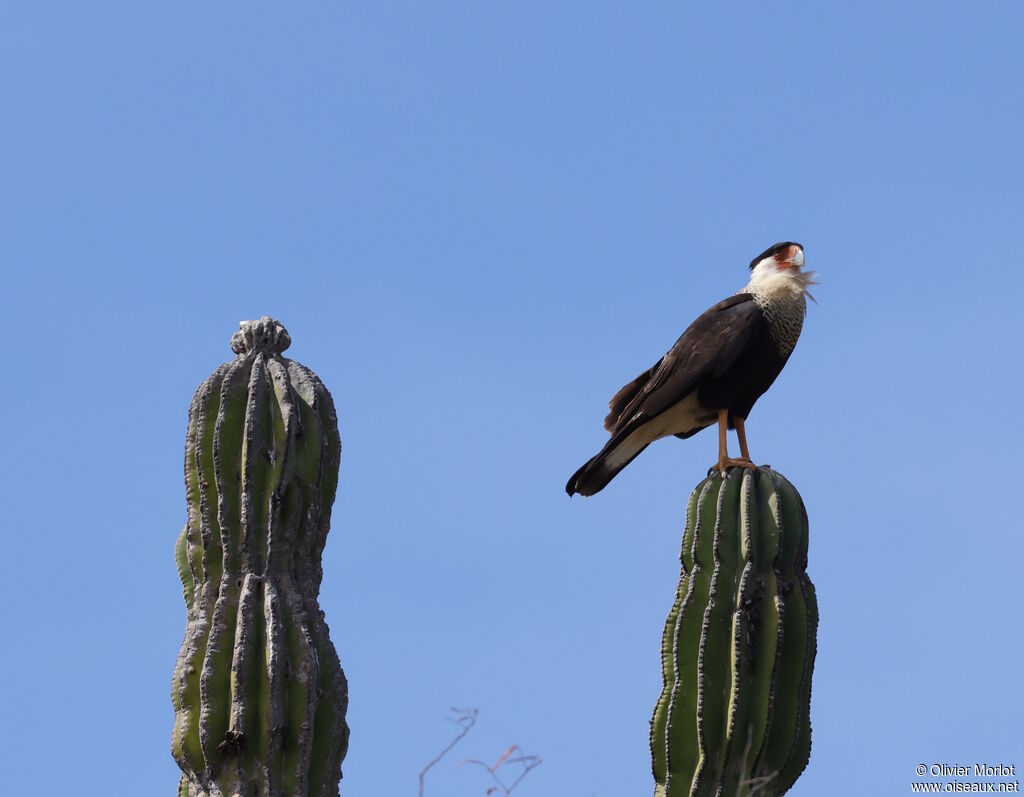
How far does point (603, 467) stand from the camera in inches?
337

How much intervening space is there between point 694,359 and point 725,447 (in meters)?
0.55

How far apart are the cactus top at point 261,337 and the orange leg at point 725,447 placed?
2059 mm

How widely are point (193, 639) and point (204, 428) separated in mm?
795

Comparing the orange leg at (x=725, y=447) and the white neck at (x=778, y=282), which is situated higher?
the white neck at (x=778, y=282)

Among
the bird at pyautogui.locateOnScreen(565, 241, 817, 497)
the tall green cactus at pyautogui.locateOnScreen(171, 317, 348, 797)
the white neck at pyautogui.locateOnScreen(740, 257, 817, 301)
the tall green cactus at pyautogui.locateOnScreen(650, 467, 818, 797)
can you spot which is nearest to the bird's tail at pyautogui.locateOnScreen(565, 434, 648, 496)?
the bird at pyautogui.locateOnScreen(565, 241, 817, 497)

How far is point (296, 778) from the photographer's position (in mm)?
6023

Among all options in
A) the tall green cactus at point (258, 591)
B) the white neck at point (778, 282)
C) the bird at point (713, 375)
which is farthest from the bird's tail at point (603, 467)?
the tall green cactus at point (258, 591)

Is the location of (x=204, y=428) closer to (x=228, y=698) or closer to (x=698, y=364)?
(x=228, y=698)

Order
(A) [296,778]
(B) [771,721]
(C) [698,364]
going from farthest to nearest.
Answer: (C) [698,364], (B) [771,721], (A) [296,778]

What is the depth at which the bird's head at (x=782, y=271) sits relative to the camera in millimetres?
8805

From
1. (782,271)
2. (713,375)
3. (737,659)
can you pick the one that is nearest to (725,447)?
(713,375)

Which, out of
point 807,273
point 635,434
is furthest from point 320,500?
point 807,273

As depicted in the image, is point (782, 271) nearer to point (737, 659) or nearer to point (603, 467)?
point (603, 467)

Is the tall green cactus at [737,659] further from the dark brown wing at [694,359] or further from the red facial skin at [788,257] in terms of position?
the red facial skin at [788,257]
